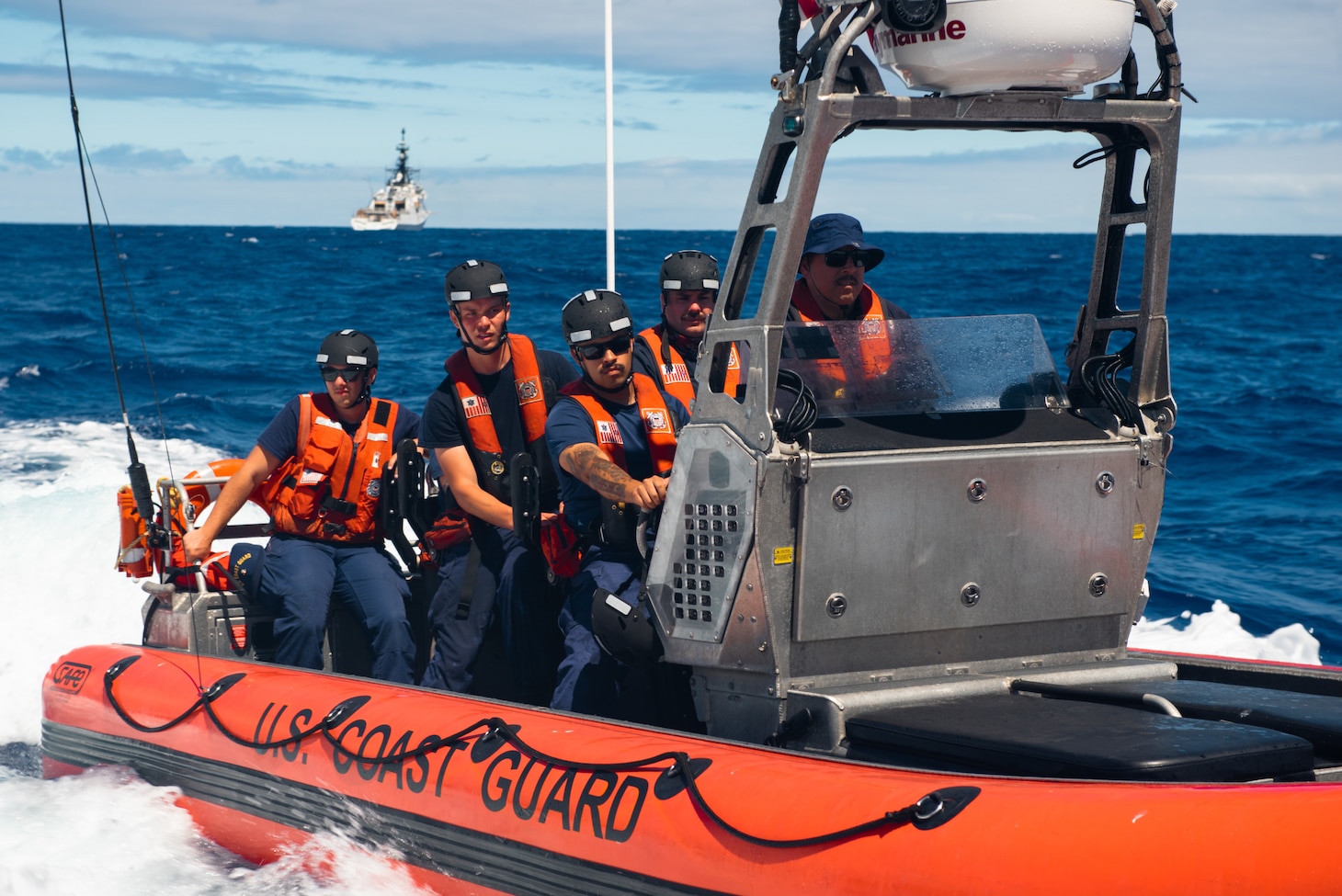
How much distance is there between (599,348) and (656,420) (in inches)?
10.6

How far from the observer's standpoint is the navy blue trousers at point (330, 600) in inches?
198

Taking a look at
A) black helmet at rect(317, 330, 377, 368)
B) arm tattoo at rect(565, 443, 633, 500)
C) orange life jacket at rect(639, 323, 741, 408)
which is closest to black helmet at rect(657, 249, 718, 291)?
orange life jacket at rect(639, 323, 741, 408)

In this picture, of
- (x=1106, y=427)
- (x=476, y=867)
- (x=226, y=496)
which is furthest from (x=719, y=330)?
(x=226, y=496)

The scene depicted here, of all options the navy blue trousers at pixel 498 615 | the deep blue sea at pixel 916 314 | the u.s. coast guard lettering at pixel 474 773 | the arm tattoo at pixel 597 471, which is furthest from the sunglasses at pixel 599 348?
the deep blue sea at pixel 916 314

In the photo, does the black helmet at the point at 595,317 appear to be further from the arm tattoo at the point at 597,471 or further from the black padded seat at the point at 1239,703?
the black padded seat at the point at 1239,703

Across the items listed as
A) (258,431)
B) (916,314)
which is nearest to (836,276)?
(258,431)

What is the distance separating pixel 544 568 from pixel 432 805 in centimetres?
101

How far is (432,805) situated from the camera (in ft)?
12.9

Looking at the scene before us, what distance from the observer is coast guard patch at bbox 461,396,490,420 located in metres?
4.85

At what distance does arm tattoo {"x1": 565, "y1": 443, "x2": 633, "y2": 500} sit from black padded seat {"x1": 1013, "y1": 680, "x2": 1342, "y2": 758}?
1.16 metres

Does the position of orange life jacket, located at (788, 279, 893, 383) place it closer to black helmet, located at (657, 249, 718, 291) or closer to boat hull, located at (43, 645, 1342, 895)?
boat hull, located at (43, 645, 1342, 895)

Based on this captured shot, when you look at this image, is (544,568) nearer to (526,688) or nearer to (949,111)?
(526,688)

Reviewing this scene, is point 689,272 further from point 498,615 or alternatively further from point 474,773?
point 474,773

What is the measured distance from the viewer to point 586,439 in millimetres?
4145
